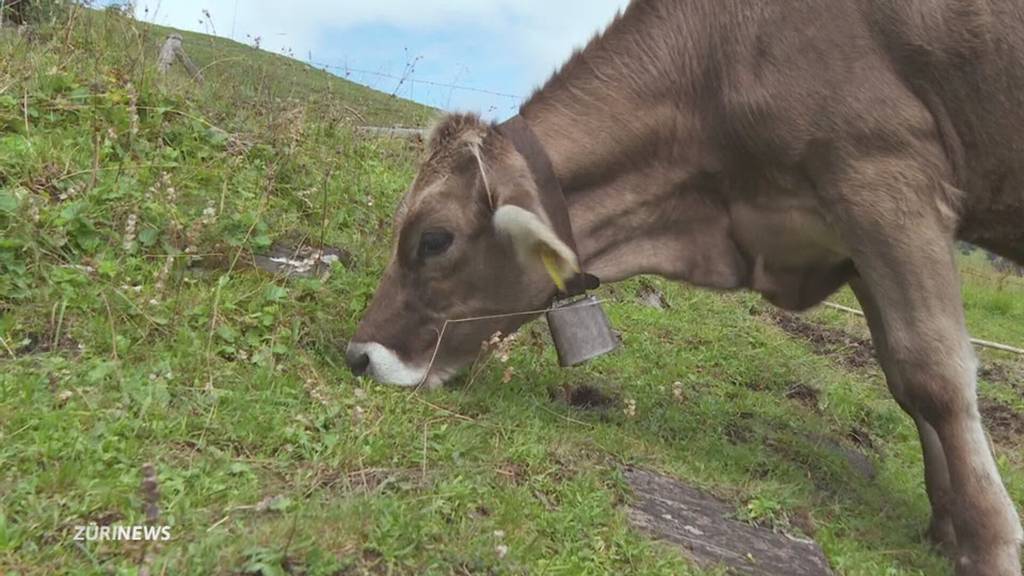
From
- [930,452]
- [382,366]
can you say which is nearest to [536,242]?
[382,366]

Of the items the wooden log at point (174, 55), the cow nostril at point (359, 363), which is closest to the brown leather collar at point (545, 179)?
the cow nostril at point (359, 363)

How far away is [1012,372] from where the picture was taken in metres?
7.36

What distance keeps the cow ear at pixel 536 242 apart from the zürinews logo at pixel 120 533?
197cm

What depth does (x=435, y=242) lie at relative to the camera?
3.93 meters

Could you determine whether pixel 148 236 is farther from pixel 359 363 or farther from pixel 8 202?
pixel 359 363

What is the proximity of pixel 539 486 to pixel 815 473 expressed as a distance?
5.78 ft

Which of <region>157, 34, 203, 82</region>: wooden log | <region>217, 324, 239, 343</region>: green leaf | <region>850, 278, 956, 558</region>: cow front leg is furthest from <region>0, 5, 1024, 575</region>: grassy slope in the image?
<region>157, 34, 203, 82</region>: wooden log

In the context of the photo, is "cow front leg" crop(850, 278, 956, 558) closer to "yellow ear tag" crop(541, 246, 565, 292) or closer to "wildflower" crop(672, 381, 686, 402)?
"wildflower" crop(672, 381, 686, 402)

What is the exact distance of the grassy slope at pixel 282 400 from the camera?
235 cm

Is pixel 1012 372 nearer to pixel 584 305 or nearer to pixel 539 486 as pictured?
pixel 584 305

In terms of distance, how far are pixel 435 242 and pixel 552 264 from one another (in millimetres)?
545

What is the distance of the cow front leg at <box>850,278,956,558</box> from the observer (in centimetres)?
371

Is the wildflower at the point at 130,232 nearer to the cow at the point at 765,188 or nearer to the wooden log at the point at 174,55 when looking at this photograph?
the cow at the point at 765,188

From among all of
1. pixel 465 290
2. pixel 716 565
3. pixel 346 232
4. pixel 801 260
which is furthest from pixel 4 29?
pixel 716 565
